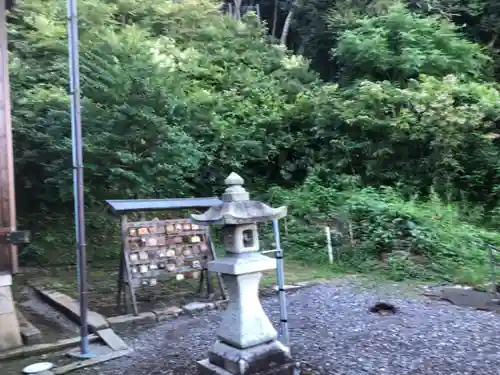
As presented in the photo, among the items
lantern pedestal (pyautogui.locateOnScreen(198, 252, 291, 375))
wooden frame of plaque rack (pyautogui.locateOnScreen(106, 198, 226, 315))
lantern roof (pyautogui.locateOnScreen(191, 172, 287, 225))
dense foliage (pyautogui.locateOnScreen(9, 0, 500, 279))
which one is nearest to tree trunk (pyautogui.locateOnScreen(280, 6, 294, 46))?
dense foliage (pyautogui.locateOnScreen(9, 0, 500, 279))

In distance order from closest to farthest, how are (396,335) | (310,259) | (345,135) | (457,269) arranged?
1. (396,335)
2. (457,269)
3. (310,259)
4. (345,135)

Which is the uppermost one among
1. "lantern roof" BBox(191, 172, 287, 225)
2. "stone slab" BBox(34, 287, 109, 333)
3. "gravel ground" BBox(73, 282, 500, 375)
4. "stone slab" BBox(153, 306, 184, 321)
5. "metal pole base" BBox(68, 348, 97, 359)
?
"lantern roof" BBox(191, 172, 287, 225)

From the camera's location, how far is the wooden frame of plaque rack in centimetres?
592

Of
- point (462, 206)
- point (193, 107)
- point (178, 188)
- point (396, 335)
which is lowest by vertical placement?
point (396, 335)

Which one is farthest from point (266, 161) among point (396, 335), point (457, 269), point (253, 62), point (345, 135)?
point (396, 335)

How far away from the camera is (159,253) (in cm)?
621

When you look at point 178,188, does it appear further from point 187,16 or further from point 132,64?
point 187,16

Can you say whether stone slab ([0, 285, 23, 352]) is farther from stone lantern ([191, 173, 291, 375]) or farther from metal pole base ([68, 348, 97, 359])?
stone lantern ([191, 173, 291, 375])

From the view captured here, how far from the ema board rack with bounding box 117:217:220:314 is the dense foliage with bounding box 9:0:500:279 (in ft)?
10.2

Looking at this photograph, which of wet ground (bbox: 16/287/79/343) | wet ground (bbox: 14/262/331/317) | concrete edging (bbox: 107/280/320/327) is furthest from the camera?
wet ground (bbox: 14/262/331/317)

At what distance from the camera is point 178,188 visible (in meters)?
10.6

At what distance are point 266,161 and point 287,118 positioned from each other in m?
1.46

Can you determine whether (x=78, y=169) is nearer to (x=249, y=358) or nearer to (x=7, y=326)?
(x=7, y=326)

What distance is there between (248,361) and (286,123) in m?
10.8
